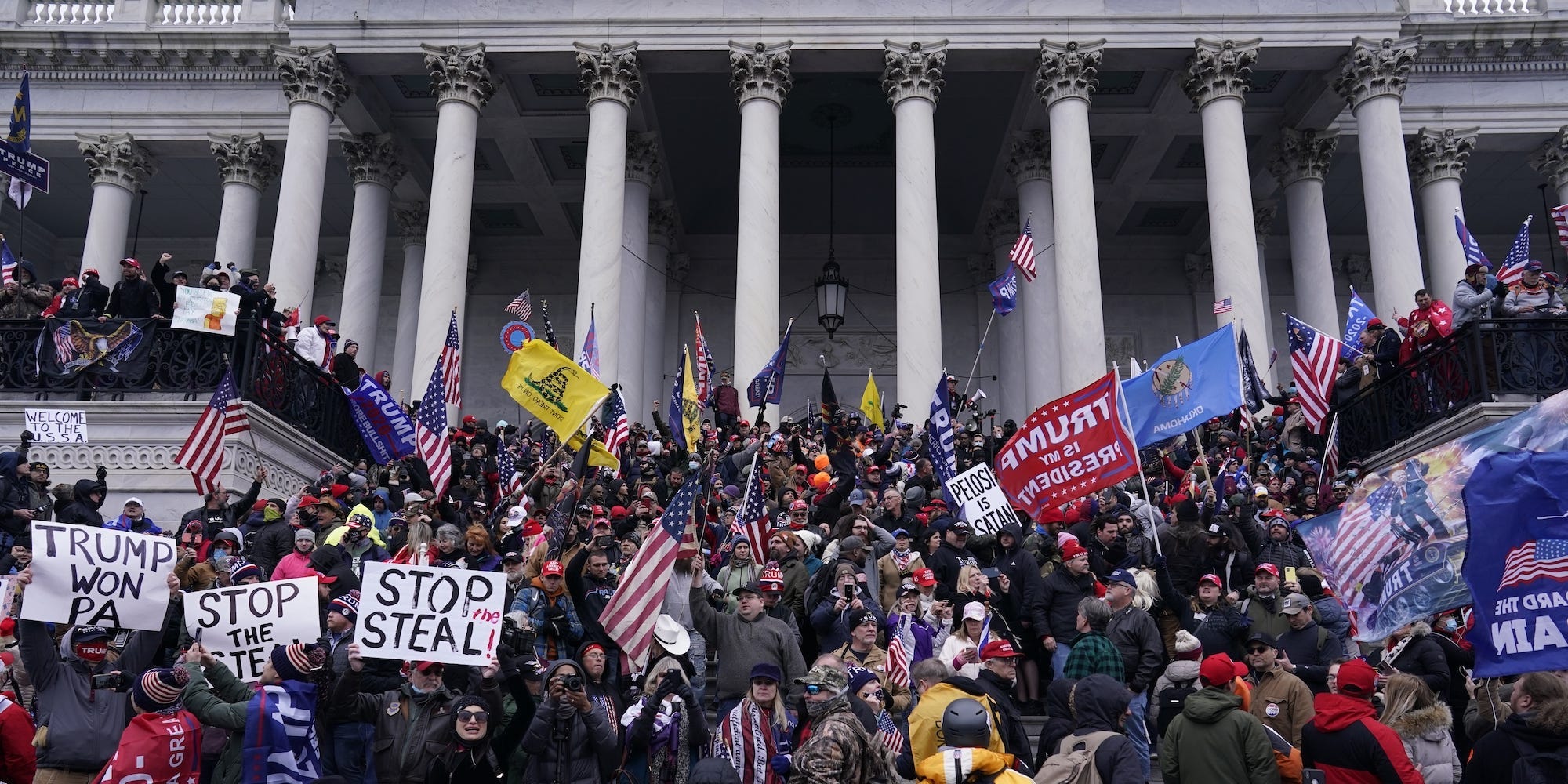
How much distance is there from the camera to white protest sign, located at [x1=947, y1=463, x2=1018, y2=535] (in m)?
14.1

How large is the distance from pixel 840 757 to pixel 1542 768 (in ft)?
10.8

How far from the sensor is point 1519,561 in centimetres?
621

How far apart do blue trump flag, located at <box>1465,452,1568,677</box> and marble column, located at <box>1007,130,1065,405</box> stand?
1987cm

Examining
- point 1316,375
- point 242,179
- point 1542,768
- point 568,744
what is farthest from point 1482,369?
point 242,179

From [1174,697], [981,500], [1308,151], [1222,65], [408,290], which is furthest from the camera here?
[408,290]

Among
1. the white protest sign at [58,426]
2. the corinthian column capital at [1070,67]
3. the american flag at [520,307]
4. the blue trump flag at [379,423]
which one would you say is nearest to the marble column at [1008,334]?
the corinthian column capital at [1070,67]

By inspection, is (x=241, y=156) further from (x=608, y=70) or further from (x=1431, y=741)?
(x=1431, y=741)

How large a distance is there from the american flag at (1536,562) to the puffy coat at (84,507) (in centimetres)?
1282

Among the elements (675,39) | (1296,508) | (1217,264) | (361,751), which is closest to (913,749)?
(361,751)

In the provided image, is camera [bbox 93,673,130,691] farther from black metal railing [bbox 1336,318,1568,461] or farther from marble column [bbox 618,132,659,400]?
marble column [bbox 618,132,659,400]

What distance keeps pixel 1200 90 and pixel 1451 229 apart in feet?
22.8

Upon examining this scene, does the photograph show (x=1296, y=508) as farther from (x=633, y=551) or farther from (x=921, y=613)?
(x=633, y=551)

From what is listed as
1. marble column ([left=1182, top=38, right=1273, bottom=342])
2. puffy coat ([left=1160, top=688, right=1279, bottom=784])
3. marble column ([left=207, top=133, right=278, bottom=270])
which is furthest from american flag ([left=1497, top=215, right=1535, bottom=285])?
marble column ([left=207, top=133, right=278, bottom=270])

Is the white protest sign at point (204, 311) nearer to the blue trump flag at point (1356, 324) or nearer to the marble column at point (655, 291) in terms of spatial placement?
the marble column at point (655, 291)
